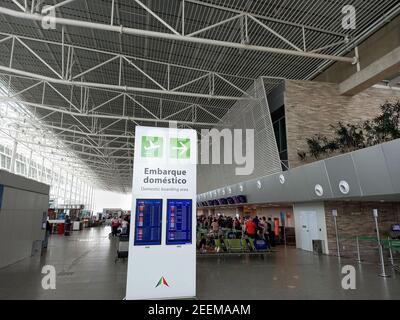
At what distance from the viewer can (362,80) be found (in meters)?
12.9

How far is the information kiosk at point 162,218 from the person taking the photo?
220 inches

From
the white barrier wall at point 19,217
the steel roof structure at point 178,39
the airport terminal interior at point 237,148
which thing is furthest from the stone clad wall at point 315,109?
the white barrier wall at point 19,217

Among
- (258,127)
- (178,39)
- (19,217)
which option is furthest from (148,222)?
(258,127)

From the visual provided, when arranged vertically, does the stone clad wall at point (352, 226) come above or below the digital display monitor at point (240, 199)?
below

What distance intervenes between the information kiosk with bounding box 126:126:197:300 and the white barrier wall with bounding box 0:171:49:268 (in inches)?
268

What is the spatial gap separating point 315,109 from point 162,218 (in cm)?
1184

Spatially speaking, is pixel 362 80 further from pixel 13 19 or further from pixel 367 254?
pixel 13 19

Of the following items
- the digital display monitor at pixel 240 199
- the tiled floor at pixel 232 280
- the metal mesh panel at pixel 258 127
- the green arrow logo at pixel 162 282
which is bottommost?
the tiled floor at pixel 232 280

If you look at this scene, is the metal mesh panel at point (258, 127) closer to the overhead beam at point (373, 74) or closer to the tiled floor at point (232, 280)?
the overhead beam at point (373, 74)

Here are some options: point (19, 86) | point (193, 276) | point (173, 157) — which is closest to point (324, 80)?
point (173, 157)

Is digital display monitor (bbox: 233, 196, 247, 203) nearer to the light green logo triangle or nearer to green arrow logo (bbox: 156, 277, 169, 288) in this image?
the light green logo triangle

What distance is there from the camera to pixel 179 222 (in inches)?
234

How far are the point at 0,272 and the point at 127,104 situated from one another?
13348 mm

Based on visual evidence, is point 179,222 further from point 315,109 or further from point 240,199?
point 240,199
